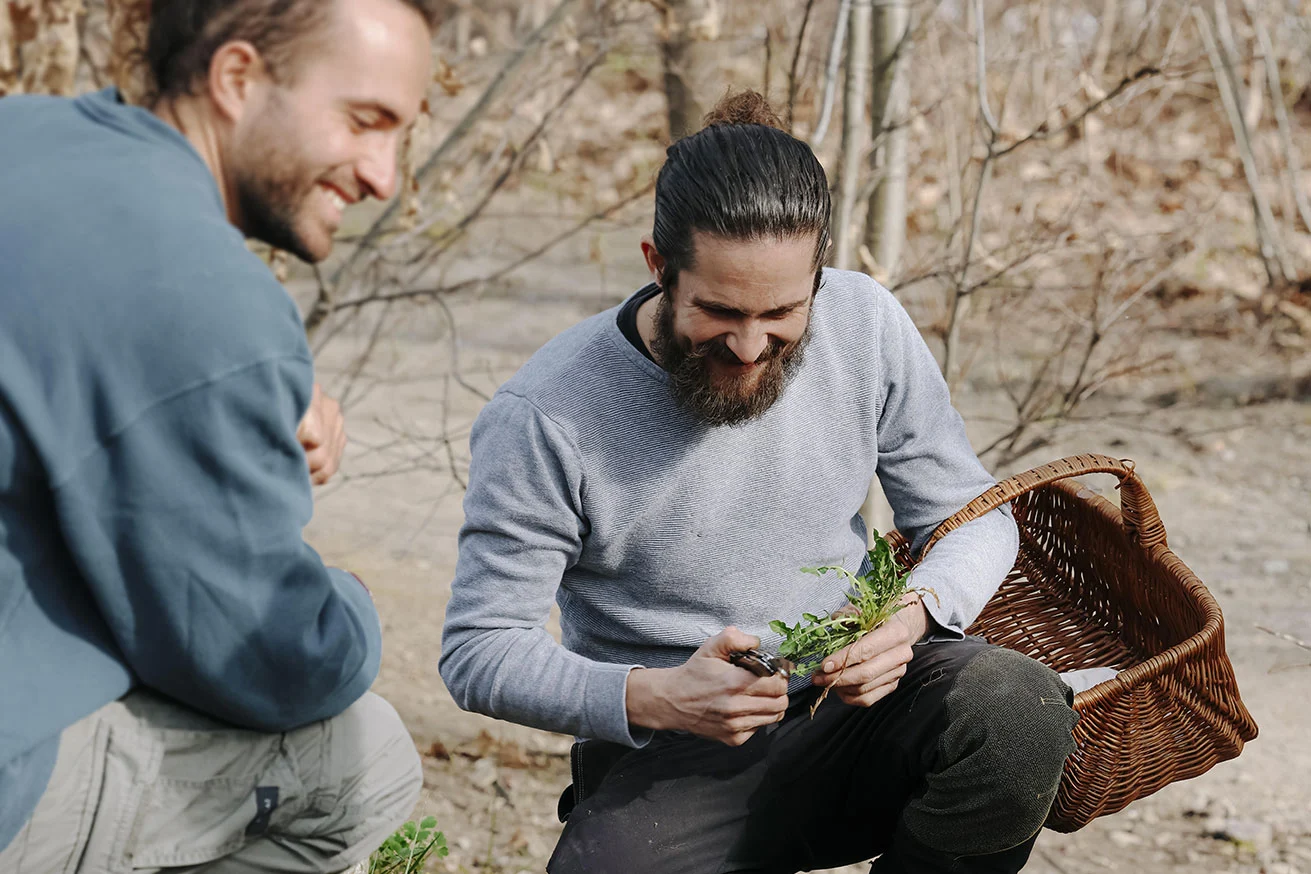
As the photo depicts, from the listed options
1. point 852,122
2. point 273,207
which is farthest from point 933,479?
point 273,207

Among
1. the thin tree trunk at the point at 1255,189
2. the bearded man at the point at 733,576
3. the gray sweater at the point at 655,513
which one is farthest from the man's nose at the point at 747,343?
the thin tree trunk at the point at 1255,189

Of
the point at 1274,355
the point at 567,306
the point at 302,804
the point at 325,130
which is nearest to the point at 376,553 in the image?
the point at 567,306

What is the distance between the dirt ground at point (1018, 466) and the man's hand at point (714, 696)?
3.93ft

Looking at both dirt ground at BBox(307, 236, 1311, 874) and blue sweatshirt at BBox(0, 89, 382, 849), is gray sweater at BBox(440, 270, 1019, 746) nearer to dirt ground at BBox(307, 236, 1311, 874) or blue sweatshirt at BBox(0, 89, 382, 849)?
blue sweatshirt at BBox(0, 89, 382, 849)

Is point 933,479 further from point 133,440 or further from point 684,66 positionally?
point 684,66

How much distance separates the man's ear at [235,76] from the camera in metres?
1.72

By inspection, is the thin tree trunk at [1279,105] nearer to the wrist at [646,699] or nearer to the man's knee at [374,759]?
the wrist at [646,699]

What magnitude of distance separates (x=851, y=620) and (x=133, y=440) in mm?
1278

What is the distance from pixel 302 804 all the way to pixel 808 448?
115 cm

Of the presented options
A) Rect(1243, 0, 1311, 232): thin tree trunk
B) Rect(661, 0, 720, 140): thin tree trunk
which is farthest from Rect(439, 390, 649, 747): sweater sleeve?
Rect(1243, 0, 1311, 232): thin tree trunk

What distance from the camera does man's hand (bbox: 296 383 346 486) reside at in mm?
1886

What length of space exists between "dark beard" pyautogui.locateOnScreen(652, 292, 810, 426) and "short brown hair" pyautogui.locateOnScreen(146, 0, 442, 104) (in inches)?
35.6

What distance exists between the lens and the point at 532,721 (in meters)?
2.36

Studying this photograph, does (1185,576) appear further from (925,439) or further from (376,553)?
(376,553)
